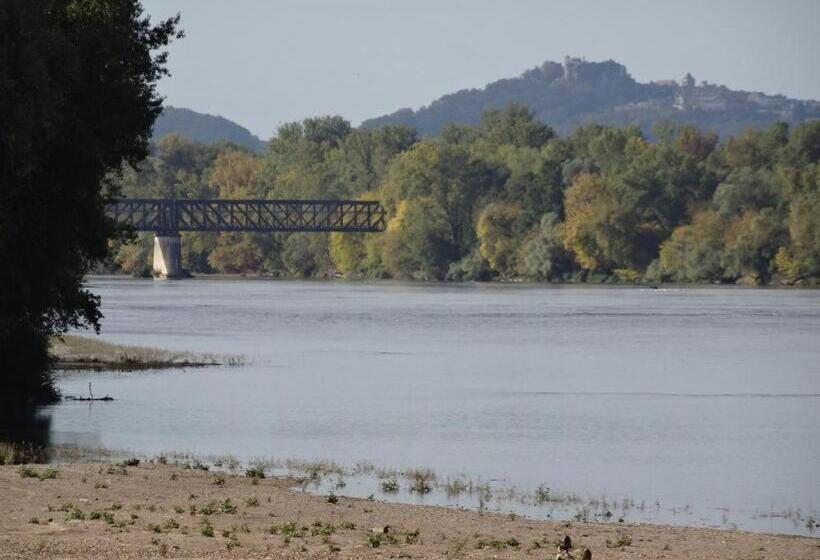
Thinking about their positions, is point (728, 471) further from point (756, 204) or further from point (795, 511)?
point (756, 204)

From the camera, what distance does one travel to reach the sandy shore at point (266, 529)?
28.6 meters

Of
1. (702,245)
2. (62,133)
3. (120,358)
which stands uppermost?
(62,133)

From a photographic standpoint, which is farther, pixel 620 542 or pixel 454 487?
pixel 454 487

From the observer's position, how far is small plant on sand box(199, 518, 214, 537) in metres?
29.8

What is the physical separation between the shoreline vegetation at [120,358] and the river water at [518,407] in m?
1.70

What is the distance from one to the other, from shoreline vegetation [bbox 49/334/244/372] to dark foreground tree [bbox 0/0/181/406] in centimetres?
1837

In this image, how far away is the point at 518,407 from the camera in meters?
62.4

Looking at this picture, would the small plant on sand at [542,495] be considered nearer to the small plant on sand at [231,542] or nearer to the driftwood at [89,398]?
the small plant on sand at [231,542]

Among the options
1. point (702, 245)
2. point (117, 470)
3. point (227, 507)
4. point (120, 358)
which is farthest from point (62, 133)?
point (702, 245)

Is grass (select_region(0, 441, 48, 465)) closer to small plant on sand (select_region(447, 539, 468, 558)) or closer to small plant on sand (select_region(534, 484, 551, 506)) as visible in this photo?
small plant on sand (select_region(534, 484, 551, 506))

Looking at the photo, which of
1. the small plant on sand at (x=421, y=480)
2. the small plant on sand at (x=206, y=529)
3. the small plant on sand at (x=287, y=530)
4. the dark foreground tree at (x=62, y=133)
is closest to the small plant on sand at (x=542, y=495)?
the small plant on sand at (x=421, y=480)

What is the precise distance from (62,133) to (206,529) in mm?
20146

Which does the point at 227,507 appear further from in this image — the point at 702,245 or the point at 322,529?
the point at 702,245

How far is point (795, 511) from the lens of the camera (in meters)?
37.9
